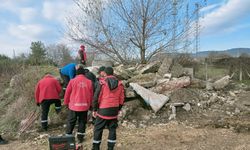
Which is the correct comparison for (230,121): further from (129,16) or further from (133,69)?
(129,16)

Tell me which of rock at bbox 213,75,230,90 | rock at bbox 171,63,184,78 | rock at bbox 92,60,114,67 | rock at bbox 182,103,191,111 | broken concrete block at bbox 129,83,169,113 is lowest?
rock at bbox 182,103,191,111

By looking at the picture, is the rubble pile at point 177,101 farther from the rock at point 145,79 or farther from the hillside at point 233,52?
the hillside at point 233,52

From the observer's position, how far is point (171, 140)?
245 inches

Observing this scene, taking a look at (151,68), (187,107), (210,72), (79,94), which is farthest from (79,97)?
(210,72)

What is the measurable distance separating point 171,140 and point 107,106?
196 centimetres

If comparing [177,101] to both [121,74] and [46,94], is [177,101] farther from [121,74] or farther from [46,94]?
[46,94]

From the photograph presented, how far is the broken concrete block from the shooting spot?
322 inches

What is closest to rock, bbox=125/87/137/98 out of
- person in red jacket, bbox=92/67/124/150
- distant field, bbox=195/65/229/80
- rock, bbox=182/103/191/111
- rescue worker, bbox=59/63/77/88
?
rock, bbox=182/103/191/111

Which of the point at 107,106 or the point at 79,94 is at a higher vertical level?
the point at 79,94

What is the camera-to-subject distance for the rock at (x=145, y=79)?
9.15 metres

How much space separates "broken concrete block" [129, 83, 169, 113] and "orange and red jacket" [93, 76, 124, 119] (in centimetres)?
307

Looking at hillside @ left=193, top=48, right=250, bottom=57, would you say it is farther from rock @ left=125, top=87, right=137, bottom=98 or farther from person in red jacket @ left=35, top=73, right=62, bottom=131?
person in red jacket @ left=35, top=73, right=62, bottom=131

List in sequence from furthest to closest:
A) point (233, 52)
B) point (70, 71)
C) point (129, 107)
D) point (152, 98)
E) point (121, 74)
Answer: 1. point (233, 52)
2. point (121, 74)
3. point (152, 98)
4. point (129, 107)
5. point (70, 71)

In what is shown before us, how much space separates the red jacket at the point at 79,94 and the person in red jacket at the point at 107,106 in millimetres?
593
